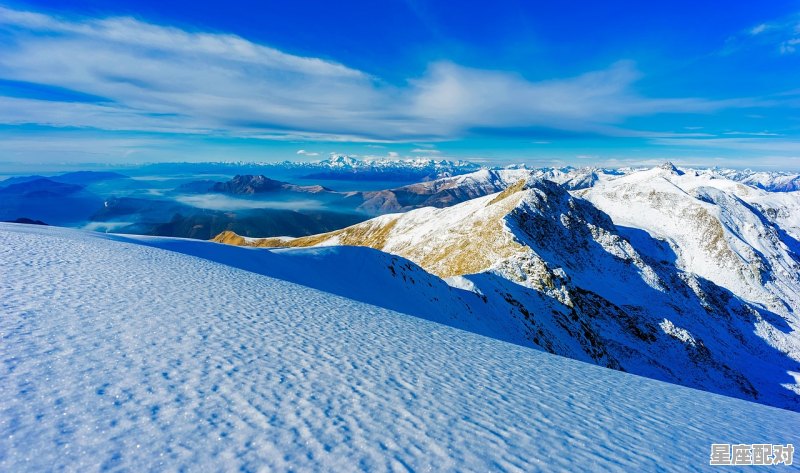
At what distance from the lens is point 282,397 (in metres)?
7.68

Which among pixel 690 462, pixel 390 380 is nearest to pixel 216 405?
pixel 390 380

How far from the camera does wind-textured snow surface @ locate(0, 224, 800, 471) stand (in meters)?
5.87

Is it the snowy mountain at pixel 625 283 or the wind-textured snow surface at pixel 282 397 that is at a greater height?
the wind-textured snow surface at pixel 282 397

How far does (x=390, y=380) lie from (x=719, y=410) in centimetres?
1133

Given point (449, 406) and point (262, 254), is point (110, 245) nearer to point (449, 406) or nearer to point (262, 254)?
point (262, 254)

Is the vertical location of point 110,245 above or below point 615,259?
above

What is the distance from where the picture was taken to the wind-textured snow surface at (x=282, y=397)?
5871mm

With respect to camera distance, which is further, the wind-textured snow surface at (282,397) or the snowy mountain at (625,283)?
the snowy mountain at (625,283)

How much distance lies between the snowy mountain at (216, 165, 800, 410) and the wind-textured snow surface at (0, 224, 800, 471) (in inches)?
1609

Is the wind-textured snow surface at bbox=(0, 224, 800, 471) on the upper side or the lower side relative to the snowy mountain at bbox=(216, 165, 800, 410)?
upper

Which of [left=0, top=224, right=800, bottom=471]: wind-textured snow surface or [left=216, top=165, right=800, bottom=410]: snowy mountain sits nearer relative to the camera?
[left=0, top=224, right=800, bottom=471]: wind-textured snow surface

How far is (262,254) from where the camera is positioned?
107 ft

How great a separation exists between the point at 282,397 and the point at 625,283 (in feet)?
401

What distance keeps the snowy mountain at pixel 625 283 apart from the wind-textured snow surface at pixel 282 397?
40.9 meters
